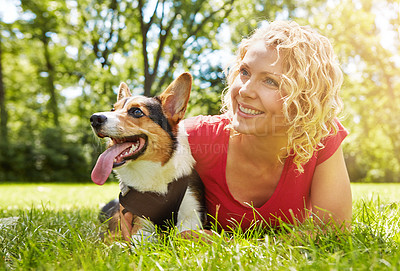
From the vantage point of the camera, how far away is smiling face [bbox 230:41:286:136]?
230 cm

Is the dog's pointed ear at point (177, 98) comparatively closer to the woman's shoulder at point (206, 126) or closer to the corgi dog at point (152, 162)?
the corgi dog at point (152, 162)

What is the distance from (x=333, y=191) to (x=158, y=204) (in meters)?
1.27

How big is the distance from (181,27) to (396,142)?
14564 millimetres

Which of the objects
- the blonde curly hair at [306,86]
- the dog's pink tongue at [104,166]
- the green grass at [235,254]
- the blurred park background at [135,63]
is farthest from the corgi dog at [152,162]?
the blurred park background at [135,63]

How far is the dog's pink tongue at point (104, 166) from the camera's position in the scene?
7.78 feet

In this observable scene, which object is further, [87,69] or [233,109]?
[87,69]

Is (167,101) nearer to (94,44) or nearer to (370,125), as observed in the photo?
(94,44)

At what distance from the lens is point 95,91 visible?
14242mm

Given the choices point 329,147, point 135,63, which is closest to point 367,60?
point 135,63

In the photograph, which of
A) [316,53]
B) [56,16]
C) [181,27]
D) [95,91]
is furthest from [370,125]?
[316,53]

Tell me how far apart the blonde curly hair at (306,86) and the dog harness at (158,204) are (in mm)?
874

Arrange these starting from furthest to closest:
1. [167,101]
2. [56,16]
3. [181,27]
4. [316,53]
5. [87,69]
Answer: [56,16], [87,69], [181,27], [167,101], [316,53]

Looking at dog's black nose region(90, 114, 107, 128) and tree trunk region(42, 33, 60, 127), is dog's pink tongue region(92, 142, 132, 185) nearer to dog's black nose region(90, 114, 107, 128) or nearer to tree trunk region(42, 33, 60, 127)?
dog's black nose region(90, 114, 107, 128)

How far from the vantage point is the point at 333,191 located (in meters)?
2.45
